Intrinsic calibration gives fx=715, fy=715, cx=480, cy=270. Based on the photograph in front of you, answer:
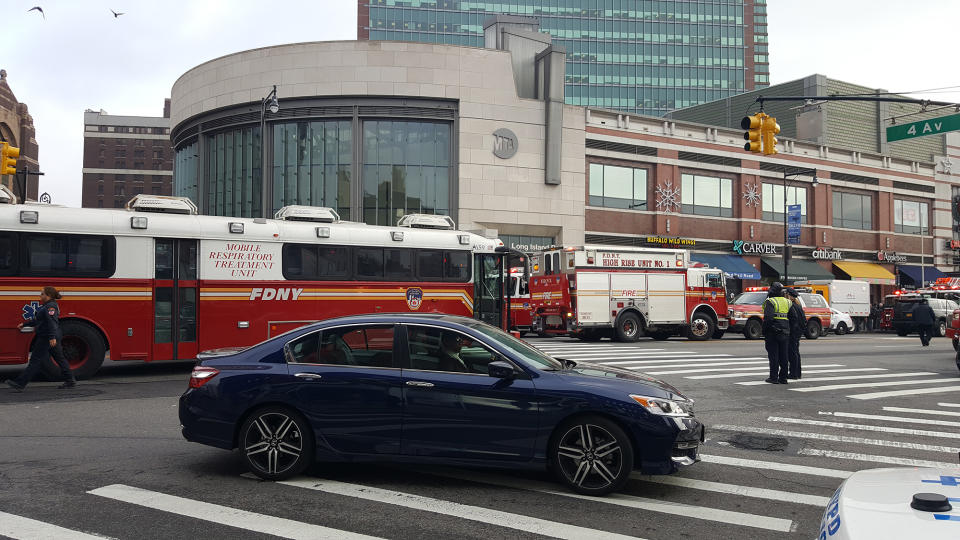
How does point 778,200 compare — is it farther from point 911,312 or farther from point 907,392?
point 907,392

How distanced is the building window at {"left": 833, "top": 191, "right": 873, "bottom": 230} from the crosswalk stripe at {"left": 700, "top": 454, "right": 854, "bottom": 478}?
151ft

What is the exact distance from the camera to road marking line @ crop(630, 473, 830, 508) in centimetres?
593

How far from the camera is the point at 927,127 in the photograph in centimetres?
1675

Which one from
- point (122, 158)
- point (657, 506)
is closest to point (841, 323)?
point (657, 506)

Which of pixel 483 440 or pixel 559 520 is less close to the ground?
pixel 483 440

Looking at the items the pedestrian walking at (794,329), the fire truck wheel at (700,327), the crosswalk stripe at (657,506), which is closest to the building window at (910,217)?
the fire truck wheel at (700,327)

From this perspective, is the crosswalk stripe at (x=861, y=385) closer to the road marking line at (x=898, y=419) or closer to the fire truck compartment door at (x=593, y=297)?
the road marking line at (x=898, y=419)

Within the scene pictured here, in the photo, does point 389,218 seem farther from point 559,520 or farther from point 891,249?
point 891,249

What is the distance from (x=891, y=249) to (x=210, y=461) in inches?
2127

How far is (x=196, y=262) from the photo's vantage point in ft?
45.6

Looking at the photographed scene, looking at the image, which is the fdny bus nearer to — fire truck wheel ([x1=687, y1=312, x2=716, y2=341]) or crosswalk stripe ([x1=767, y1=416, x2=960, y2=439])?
crosswalk stripe ([x1=767, y1=416, x2=960, y2=439])

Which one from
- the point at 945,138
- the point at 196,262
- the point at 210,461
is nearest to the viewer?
the point at 210,461

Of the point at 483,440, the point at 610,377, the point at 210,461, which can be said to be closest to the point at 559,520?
the point at 483,440

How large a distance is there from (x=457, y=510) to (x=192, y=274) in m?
10.1
